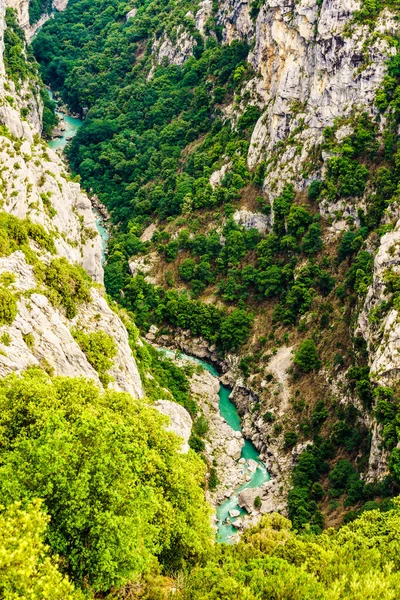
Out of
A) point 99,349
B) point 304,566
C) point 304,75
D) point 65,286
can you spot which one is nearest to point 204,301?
point 304,75

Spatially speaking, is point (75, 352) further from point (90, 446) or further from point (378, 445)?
point (378, 445)

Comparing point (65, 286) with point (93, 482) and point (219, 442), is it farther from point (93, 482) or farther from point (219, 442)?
point (219, 442)

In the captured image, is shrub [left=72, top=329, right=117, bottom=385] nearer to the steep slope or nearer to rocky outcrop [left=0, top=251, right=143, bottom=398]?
rocky outcrop [left=0, top=251, right=143, bottom=398]

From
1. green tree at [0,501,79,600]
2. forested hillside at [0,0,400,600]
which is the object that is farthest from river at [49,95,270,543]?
green tree at [0,501,79,600]

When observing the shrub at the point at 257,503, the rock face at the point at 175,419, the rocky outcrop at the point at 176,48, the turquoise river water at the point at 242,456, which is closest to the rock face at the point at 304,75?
the rocky outcrop at the point at 176,48

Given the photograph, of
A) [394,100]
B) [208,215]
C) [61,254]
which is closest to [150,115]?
[208,215]

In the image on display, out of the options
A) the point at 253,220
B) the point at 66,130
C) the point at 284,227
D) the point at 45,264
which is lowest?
the point at 45,264

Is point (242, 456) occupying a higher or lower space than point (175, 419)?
lower

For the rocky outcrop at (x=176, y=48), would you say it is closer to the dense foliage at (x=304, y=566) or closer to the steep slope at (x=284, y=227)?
the steep slope at (x=284, y=227)
